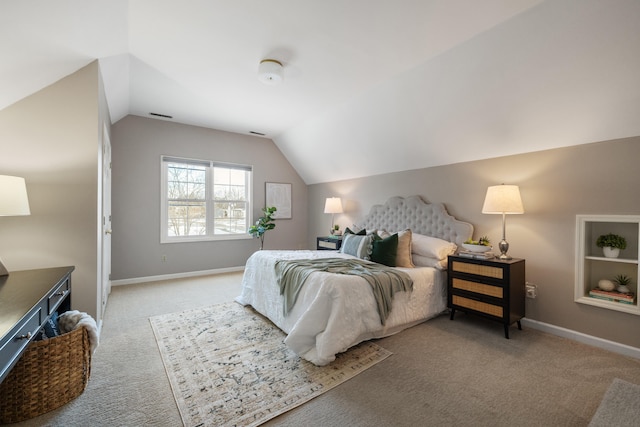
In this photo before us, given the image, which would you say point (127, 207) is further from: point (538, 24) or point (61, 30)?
point (538, 24)

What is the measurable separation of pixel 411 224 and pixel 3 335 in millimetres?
3981

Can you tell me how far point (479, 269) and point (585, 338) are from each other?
107 centimetres

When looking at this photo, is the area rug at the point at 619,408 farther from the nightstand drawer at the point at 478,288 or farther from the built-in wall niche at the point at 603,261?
the built-in wall niche at the point at 603,261

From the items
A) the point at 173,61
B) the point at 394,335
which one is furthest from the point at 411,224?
the point at 173,61

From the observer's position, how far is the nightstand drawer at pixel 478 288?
2754 millimetres

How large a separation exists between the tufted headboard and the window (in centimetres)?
257

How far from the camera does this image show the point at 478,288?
9.53 feet

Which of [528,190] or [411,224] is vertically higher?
[528,190]

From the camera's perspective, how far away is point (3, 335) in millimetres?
1049

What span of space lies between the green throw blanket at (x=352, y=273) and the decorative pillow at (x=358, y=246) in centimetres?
50

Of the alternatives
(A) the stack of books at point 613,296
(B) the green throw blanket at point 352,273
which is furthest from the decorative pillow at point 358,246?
(A) the stack of books at point 613,296

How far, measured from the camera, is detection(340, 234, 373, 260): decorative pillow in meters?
3.53

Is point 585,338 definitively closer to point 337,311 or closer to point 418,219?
point 418,219

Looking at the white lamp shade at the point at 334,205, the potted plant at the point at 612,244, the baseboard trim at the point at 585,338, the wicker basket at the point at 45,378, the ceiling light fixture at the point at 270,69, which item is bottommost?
the baseboard trim at the point at 585,338
